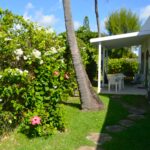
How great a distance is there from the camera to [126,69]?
2759cm

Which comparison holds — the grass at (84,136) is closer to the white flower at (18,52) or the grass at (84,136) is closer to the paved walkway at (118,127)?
the paved walkway at (118,127)

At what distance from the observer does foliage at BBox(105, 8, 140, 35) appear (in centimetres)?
4894

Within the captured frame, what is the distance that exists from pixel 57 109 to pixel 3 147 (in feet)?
5.40

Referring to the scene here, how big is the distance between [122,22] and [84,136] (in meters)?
41.6

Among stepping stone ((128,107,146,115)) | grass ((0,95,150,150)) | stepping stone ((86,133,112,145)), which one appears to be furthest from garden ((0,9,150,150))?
stepping stone ((128,107,146,115))

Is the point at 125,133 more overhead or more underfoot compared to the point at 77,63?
more underfoot

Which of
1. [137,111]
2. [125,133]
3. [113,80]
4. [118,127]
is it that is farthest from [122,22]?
[125,133]

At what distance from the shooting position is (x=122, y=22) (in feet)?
162

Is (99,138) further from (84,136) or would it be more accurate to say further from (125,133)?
(125,133)

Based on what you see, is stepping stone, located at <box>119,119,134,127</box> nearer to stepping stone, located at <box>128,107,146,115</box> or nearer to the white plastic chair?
stepping stone, located at <box>128,107,146,115</box>

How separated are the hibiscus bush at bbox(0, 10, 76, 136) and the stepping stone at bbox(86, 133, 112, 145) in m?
0.79

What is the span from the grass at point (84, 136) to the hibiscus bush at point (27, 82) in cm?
31

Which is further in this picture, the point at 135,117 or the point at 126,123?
the point at 135,117

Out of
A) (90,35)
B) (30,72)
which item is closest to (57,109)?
(30,72)
